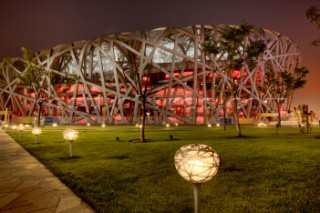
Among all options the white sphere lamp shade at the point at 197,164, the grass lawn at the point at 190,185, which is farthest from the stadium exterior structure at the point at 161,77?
the white sphere lamp shade at the point at 197,164

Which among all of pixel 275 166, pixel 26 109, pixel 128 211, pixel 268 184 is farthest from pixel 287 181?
pixel 26 109

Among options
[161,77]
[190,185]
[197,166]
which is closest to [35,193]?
[190,185]

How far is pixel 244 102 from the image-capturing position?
5869 centimetres

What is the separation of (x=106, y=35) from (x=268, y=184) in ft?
179

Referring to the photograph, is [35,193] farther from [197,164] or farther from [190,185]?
[197,164]

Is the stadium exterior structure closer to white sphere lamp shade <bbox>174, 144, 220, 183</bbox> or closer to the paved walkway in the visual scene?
the paved walkway

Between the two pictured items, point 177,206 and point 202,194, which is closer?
point 177,206

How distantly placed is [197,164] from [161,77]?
57.1 meters

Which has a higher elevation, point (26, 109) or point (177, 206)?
point (26, 109)

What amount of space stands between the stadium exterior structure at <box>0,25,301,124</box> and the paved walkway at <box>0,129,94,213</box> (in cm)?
4139

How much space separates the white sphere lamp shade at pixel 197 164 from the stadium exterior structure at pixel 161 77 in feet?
146

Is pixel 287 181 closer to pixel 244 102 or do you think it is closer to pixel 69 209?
pixel 69 209

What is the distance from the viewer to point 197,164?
3287 millimetres

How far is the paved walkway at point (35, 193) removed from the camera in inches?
160
